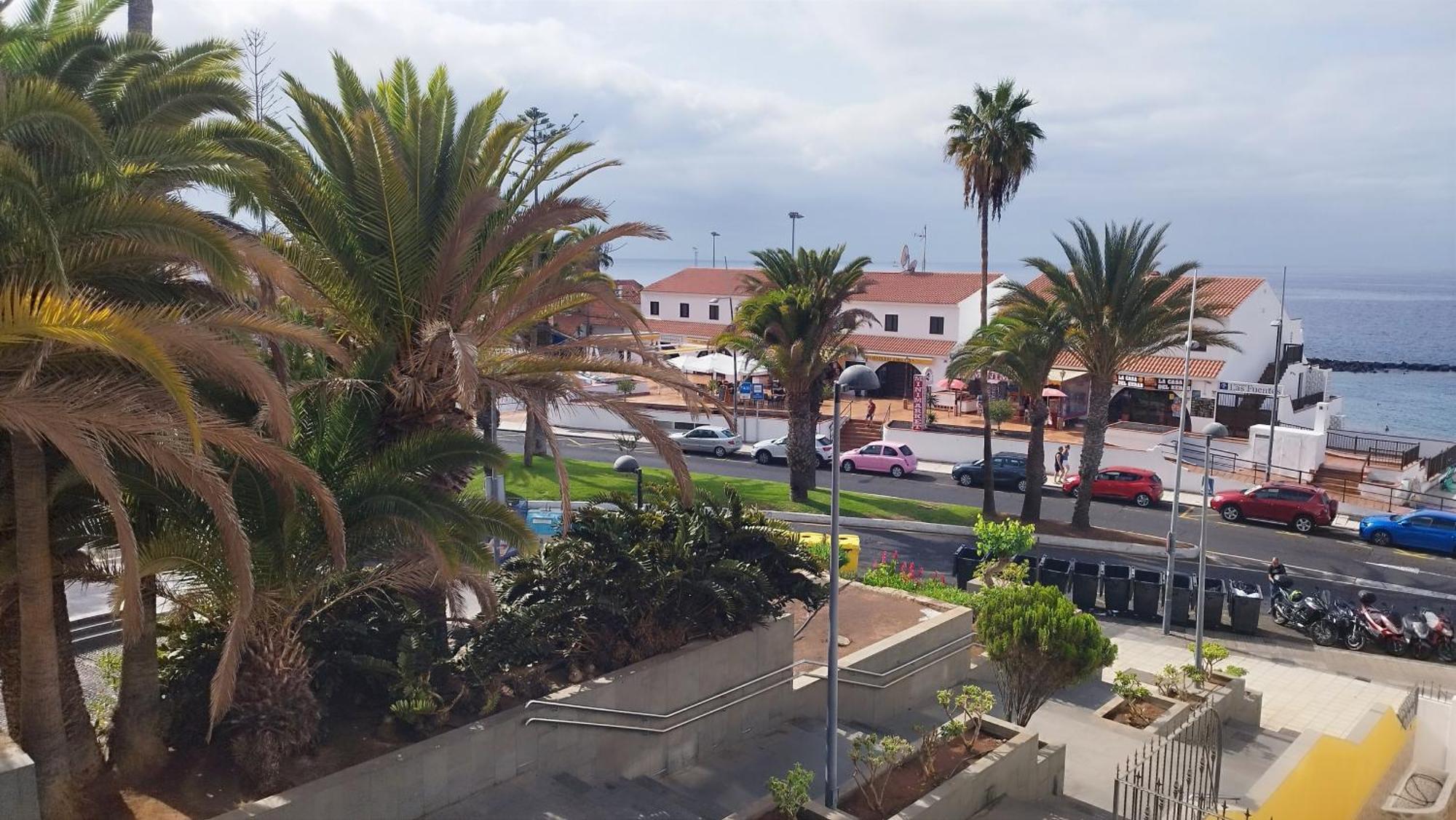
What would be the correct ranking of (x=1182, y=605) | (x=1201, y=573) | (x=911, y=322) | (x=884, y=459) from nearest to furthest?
(x=1201, y=573) → (x=1182, y=605) → (x=884, y=459) → (x=911, y=322)

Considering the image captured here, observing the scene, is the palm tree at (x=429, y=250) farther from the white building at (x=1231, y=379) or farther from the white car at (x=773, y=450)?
the white building at (x=1231, y=379)

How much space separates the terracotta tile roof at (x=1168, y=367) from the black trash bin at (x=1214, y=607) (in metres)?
19.8

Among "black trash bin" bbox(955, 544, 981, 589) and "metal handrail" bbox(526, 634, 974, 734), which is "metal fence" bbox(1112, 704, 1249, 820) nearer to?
Answer: "metal handrail" bbox(526, 634, 974, 734)

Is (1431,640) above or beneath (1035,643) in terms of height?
beneath

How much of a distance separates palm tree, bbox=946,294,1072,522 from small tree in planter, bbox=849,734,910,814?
17724 mm

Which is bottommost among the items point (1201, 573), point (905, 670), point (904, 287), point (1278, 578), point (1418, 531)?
point (1278, 578)

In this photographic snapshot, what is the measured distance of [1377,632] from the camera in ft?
65.5

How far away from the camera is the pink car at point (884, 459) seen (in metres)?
36.5

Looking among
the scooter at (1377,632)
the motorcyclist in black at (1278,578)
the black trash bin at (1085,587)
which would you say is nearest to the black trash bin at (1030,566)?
the black trash bin at (1085,587)

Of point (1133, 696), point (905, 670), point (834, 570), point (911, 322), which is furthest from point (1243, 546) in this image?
point (911, 322)

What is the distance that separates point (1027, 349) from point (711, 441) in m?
15.1

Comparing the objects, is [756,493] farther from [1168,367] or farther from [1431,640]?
[1168,367]

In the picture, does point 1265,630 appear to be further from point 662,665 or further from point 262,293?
point 262,293

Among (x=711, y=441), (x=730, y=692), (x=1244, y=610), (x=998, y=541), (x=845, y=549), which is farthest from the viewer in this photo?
(x=711, y=441)
